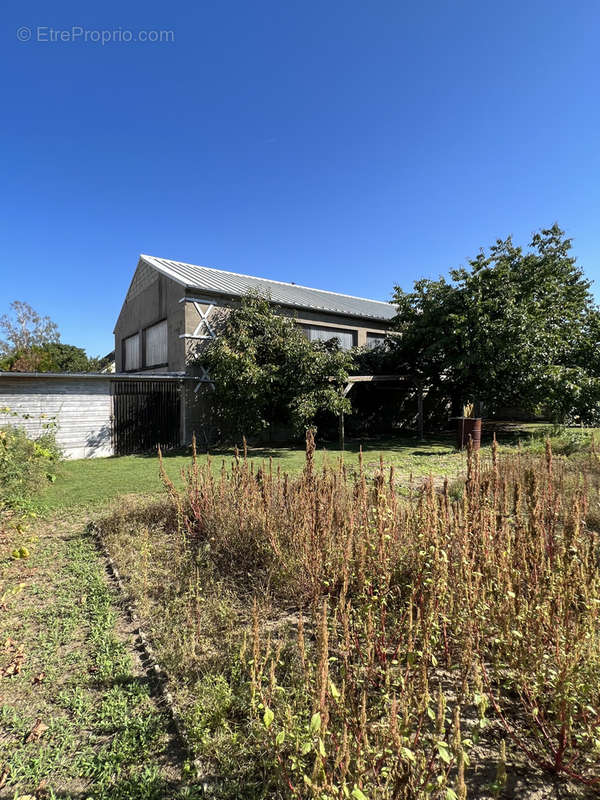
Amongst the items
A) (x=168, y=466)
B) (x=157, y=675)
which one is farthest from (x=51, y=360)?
(x=157, y=675)

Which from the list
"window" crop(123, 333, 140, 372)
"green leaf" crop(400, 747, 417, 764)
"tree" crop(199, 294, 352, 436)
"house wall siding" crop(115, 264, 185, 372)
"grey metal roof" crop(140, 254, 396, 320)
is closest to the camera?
"green leaf" crop(400, 747, 417, 764)

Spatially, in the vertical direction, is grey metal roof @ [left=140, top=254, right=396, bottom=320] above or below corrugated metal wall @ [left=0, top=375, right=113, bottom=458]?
above

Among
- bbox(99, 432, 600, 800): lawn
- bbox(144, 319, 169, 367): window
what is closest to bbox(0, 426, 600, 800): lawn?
bbox(99, 432, 600, 800): lawn

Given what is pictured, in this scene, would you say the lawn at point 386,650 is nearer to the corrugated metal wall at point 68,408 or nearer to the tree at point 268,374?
the tree at point 268,374

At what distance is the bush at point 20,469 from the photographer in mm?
4754

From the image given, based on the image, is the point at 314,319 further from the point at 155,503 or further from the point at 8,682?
the point at 8,682

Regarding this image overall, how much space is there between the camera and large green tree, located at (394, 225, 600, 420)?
42.0 feet

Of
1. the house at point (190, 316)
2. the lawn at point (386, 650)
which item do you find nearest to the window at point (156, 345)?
the house at point (190, 316)

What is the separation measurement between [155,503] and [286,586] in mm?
3226

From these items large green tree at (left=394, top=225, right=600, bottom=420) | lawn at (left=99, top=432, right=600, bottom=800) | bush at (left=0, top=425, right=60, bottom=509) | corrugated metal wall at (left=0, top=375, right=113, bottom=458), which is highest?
large green tree at (left=394, top=225, right=600, bottom=420)

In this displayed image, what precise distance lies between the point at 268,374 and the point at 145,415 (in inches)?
183

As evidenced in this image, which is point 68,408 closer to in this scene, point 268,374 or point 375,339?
point 268,374

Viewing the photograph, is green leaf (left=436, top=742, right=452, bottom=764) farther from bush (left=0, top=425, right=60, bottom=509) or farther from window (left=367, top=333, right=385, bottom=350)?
window (left=367, top=333, right=385, bottom=350)

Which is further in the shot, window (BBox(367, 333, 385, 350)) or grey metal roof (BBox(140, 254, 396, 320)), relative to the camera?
window (BBox(367, 333, 385, 350))
